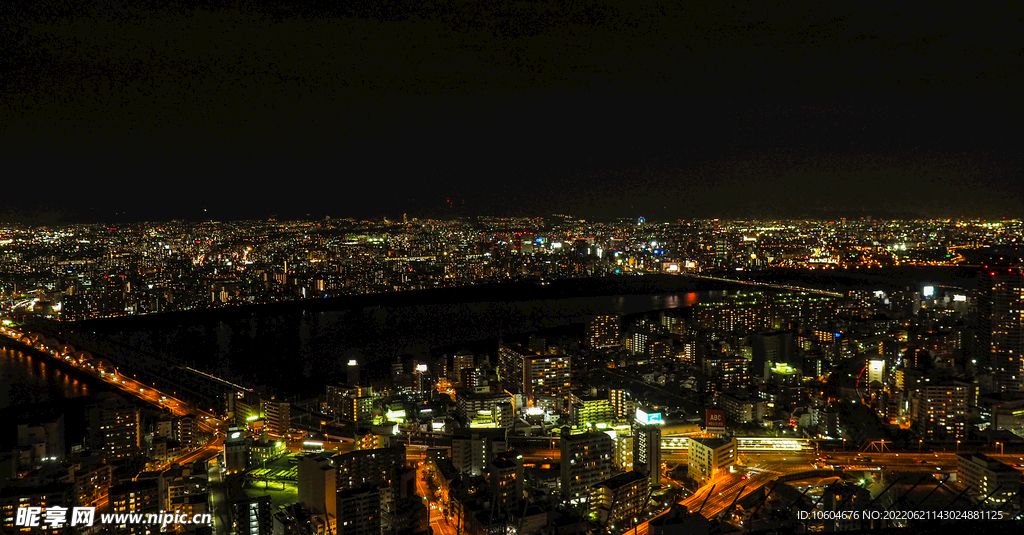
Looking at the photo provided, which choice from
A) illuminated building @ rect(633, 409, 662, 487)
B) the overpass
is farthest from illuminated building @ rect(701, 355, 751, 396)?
the overpass

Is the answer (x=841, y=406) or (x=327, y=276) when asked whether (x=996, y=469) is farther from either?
(x=327, y=276)

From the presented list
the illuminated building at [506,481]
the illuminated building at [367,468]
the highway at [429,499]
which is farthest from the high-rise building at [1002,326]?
the illuminated building at [367,468]

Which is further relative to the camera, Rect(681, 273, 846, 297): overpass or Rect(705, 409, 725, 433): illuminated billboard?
Rect(681, 273, 846, 297): overpass

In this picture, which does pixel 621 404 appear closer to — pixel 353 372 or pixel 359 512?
pixel 353 372

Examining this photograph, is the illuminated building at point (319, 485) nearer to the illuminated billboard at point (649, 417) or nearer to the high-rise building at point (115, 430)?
the high-rise building at point (115, 430)

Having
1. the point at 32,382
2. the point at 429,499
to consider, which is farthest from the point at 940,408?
the point at 32,382

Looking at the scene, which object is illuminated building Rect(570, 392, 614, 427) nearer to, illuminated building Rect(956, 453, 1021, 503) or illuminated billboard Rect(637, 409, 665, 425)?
illuminated billboard Rect(637, 409, 665, 425)
